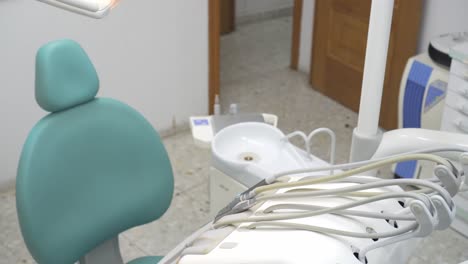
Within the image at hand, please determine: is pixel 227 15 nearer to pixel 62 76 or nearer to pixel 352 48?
pixel 352 48

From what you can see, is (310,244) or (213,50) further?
(213,50)

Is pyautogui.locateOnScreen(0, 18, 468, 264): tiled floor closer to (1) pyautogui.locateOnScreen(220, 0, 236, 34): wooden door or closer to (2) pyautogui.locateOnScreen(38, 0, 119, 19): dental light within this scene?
(1) pyautogui.locateOnScreen(220, 0, 236, 34): wooden door

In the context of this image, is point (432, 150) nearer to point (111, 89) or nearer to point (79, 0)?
point (79, 0)

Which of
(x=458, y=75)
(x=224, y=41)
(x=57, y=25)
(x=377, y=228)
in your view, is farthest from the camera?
(x=224, y=41)

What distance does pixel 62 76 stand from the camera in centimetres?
147

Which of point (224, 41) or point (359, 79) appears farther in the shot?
point (224, 41)

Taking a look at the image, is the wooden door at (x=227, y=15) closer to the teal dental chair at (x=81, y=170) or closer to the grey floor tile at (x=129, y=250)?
the grey floor tile at (x=129, y=250)

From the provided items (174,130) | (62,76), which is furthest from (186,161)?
(62,76)

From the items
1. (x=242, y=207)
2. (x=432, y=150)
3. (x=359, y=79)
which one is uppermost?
(x=432, y=150)

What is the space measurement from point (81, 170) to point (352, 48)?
8.21 ft

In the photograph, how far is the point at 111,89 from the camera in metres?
3.08

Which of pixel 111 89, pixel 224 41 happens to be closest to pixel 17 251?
pixel 111 89

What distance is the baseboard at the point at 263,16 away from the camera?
17.5 ft

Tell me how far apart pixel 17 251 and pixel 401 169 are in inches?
72.1
